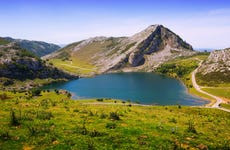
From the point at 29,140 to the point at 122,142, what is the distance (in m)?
10.0

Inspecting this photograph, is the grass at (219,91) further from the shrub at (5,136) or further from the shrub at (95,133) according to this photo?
the shrub at (5,136)

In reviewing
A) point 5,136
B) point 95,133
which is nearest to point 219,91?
→ point 95,133

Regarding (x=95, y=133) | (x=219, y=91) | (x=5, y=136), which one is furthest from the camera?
(x=219, y=91)

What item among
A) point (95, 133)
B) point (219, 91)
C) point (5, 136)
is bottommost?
point (219, 91)

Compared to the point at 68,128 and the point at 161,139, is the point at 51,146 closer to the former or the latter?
the point at 68,128

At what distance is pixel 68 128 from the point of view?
29.6 metres

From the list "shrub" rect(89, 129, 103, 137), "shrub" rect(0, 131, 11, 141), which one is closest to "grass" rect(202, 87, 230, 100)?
"shrub" rect(89, 129, 103, 137)

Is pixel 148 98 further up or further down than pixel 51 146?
further down

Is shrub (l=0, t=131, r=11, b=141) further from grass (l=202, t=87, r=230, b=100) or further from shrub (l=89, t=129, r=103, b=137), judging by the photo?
grass (l=202, t=87, r=230, b=100)

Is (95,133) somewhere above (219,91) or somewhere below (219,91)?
above

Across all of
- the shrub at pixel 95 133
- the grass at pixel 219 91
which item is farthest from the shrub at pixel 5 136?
the grass at pixel 219 91

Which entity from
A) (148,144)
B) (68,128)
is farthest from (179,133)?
(68,128)

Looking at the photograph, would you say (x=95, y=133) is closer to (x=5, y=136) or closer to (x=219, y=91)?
(x=5, y=136)

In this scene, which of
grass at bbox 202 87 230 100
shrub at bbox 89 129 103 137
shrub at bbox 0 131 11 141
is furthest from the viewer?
grass at bbox 202 87 230 100
